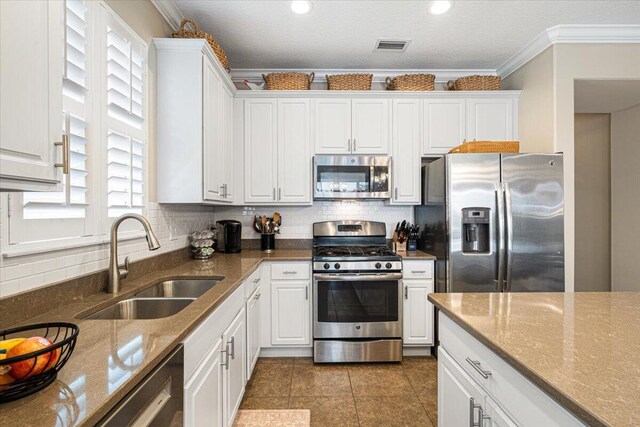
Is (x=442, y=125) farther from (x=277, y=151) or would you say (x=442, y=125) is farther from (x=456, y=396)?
(x=456, y=396)

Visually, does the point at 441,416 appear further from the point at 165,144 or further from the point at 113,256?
the point at 165,144

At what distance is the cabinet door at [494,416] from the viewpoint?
0.98 metres

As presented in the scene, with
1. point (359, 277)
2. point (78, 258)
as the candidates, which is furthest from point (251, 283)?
point (78, 258)

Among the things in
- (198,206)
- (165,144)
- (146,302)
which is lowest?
(146,302)

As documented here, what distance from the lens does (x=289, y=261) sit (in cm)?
301

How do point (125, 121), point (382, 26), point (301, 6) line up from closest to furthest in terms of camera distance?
1. point (125, 121)
2. point (301, 6)
3. point (382, 26)

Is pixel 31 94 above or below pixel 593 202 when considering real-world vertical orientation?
above

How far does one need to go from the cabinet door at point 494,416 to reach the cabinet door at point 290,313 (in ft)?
6.67

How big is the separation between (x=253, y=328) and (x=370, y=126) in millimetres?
2099

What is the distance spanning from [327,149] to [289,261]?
1133mm

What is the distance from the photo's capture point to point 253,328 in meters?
2.64

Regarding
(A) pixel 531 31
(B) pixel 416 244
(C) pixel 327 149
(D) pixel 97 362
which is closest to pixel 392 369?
(B) pixel 416 244

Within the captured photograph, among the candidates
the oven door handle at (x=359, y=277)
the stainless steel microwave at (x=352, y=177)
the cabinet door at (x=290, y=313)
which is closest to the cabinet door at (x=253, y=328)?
the cabinet door at (x=290, y=313)

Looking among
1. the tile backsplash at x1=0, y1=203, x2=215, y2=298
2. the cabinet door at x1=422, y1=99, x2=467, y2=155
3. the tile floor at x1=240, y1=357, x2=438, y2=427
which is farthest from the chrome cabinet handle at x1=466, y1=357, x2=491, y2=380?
the cabinet door at x1=422, y1=99, x2=467, y2=155
